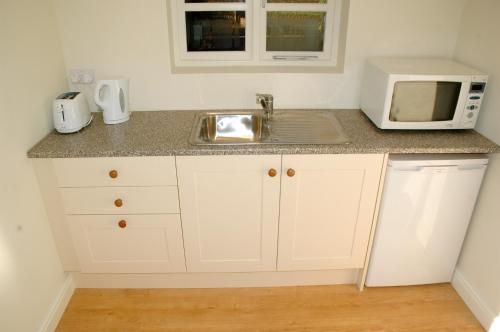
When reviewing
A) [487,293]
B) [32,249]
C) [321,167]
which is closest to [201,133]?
[321,167]

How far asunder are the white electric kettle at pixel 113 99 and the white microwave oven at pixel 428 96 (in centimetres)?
144

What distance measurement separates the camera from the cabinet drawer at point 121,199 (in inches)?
73.7

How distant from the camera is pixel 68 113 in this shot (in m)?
1.91

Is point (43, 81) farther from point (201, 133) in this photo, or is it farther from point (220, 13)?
point (220, 13)

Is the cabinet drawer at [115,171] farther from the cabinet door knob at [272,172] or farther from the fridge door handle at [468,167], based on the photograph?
the fridge door handle at [468,167]

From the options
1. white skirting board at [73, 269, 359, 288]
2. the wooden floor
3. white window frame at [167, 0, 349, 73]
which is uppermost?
white window frame at [167, 0, 349, 73]

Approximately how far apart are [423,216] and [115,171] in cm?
164

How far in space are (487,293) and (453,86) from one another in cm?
112

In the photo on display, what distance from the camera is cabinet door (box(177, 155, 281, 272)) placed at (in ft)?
6.02

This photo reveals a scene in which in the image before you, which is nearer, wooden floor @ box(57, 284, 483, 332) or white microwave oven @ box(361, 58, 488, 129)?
white microwave oven @ box(361, 58, 488, 129)

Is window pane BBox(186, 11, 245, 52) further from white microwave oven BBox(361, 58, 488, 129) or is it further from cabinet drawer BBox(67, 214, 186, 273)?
cabinet drawer BBox(67, 214, 186, 273)

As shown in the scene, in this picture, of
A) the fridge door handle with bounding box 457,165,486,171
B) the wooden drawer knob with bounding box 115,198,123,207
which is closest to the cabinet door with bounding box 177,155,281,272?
the wooden drawer knob with bounding box 115,198,123,207

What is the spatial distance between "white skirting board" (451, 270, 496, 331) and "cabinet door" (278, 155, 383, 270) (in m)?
0.61

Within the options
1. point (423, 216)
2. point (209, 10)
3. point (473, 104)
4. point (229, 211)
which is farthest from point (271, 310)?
point (209, 10)
